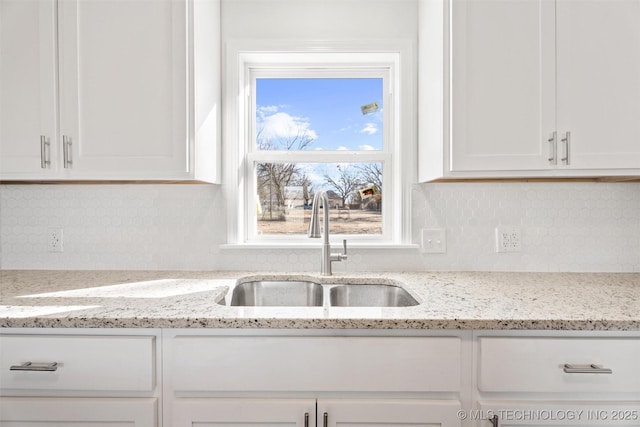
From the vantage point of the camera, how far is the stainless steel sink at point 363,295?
1.63 m

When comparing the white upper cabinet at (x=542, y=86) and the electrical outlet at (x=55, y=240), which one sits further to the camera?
the electrical outlet at (x=55, y=240)

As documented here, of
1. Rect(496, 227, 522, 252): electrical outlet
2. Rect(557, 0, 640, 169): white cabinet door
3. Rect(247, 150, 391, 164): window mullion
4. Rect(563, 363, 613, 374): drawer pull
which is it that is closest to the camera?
Rect(563, 363, 613, 374): drawer pull

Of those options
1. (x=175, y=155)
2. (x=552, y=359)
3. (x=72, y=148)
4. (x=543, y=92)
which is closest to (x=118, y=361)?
(x=175, y=155)

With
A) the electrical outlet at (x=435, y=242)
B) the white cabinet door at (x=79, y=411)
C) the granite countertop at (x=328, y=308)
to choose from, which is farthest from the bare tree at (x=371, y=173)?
the white cabinet door at (x=79, y=411)

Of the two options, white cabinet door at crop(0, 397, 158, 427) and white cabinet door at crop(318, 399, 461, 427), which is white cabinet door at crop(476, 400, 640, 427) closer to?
white cabinet door at crop(318, 399, 461, 427)

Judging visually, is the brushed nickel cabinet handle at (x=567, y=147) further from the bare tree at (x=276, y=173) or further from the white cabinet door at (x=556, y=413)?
the bare tree at (x=276, y=173)

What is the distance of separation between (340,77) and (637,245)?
5.53 feet

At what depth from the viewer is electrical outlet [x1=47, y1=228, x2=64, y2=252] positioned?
5.89 ft

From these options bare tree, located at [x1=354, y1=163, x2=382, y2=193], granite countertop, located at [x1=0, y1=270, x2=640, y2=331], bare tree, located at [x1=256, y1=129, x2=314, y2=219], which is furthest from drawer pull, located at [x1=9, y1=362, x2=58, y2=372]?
bare tree, located at [x1=354, y1=163, x2=382, y2=193]

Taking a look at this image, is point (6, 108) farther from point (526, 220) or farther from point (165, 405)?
point (526, 220)

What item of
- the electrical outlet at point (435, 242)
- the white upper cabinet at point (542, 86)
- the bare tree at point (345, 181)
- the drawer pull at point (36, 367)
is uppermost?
the white upper cabinet at point (542, 86)

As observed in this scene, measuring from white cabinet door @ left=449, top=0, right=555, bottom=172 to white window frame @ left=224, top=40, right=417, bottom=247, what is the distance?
0.37 m

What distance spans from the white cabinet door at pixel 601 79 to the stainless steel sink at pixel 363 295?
902 mm

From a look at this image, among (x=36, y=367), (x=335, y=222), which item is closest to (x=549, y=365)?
(x=335, y=222)
